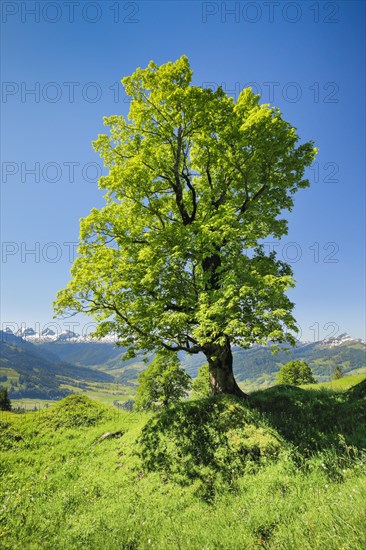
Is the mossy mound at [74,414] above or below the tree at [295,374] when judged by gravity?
above

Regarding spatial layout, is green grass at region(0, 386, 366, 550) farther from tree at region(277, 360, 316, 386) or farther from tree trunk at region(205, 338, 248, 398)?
tree at region(277, 360, 316, 386)

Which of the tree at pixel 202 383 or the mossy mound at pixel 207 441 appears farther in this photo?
the tree at pixel 202 383

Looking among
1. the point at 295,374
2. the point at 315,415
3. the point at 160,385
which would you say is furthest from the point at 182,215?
the point at 295,374

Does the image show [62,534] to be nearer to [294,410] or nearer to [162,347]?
[162,347]

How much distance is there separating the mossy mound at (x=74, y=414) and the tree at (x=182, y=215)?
23.3 ft

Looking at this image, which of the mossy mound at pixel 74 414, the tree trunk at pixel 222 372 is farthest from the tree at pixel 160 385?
the tree trunk at pixel 222 372

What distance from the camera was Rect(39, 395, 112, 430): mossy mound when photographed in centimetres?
2003

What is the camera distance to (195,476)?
1191 centimetres

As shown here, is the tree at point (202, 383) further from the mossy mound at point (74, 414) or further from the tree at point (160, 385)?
the mossy mound at point (74, 414)

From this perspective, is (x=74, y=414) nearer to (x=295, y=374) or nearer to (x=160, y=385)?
(x=160, y=385)

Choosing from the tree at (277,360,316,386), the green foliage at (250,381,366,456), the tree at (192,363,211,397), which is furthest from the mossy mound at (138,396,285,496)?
the tree at (277,360,316,386)

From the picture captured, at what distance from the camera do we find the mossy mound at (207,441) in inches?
479

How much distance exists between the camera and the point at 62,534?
9000 mm

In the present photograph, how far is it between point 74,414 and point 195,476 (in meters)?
12.6
